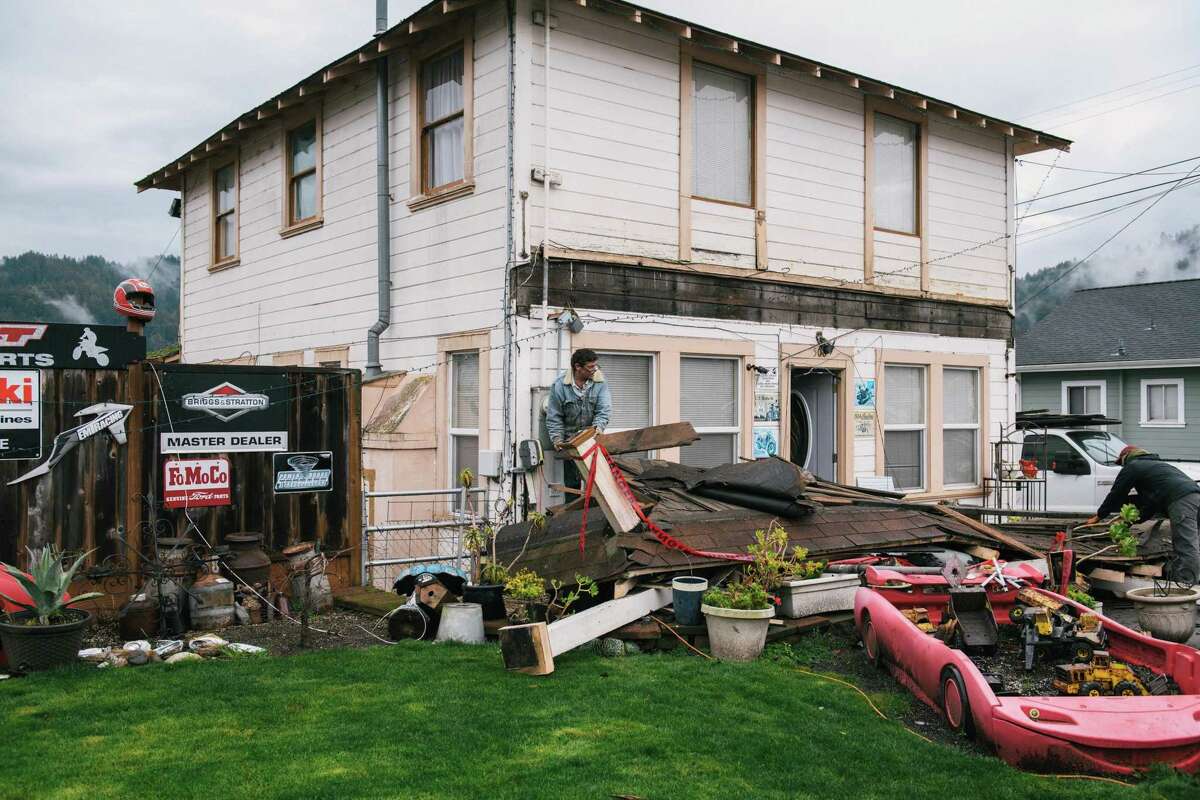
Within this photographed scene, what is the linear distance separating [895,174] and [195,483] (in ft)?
35.0

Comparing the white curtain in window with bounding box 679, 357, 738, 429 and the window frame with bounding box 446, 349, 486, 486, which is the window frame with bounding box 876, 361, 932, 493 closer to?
the white curtain in window with bounding box 679, 357, 738, 429

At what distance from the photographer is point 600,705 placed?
580cm

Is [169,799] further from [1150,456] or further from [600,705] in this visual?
[1150,456]

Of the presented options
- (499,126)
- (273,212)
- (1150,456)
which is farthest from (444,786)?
(273,212)

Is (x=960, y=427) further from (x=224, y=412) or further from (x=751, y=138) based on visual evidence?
(x=224, y=412)

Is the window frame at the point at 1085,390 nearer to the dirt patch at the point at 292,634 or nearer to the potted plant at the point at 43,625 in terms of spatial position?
the dirt patch at the point at 292,634

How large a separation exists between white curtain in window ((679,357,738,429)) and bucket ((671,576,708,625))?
4.20 metres

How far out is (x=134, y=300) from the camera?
988 cm

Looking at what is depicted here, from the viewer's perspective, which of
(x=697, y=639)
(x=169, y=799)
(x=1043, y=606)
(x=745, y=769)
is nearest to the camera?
(x=169, y=799)

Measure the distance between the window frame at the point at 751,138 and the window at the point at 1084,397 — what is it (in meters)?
21.1

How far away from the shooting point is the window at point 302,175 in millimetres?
14078

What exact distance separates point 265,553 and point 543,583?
2.97 metres

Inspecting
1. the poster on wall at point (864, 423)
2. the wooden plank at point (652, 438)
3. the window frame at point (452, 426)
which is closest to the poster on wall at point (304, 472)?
the window frame at point (452, 426)

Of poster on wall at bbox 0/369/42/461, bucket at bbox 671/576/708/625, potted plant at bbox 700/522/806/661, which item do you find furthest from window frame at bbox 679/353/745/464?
poster on wall at bbox 0/369/42/461
